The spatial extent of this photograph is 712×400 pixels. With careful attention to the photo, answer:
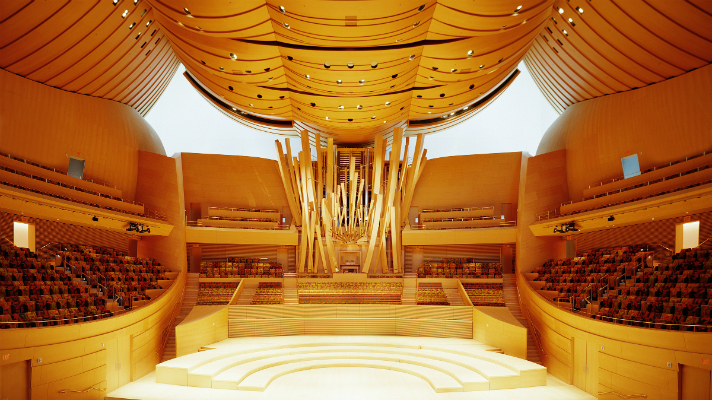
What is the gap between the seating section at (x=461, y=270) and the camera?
20078 millimetres

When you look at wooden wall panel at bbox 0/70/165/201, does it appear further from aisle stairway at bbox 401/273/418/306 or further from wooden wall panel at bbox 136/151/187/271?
aisle stairway at bbox 401/273/418/306

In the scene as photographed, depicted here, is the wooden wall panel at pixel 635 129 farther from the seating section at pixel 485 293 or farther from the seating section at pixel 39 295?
the seating section at pixel 39 295

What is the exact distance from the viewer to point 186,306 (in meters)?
18.4

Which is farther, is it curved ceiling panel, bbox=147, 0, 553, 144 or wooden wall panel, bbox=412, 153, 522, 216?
wooden wall panel, bbox=412, 153, 522, 216

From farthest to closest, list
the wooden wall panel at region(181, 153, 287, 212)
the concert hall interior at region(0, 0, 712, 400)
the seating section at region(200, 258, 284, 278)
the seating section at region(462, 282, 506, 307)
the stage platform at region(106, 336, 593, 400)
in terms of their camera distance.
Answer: the wooden wall panel at region(181, 153, 287, 212) < the seating section at region(200, 258, 284, 278) < the seating section at region(462, 282, 506, 307) < the stage platform at region(106, 336, 593, 400) < the concert hall interior at region(0, 0, 712, 400)

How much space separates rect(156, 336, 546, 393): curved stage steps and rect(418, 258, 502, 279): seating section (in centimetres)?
420

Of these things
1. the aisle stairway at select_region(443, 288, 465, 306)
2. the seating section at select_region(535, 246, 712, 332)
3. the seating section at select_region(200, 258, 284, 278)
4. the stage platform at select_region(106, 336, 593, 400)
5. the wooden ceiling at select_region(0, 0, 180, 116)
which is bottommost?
the stage platform at select_region(106, 336, 593, 400)

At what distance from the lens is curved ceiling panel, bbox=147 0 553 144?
29.8ft

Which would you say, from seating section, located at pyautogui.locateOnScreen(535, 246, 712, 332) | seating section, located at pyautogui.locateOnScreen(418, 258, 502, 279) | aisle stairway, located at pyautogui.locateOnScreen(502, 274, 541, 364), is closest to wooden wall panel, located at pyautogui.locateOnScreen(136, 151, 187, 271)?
seating section, located at pyautogui.locateOnScreen(418, 258, 502, 279)

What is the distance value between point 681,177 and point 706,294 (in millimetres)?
4638

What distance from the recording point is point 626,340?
33.6 feet

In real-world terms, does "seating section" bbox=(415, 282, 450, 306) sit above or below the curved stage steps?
above

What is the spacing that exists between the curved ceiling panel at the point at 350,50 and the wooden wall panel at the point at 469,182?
26.0ft

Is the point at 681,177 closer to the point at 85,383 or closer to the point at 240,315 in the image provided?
the point at 240,315
